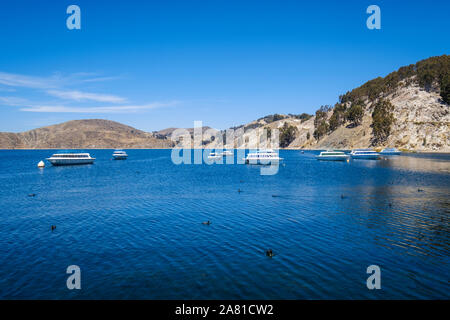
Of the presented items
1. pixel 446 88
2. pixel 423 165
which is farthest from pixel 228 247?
pixel 446 88

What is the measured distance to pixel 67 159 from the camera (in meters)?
121

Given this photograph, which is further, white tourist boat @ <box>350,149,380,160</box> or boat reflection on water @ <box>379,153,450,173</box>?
white tourist boat @ <box>350,149,380,160</box>

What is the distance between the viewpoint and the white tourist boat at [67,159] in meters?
118

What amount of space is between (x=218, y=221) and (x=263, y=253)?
1043 cm

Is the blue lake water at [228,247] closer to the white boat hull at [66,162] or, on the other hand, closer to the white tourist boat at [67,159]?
the white boat hull at [66,162]

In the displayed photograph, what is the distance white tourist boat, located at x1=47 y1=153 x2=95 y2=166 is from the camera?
118m

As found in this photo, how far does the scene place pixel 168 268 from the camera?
19578mm

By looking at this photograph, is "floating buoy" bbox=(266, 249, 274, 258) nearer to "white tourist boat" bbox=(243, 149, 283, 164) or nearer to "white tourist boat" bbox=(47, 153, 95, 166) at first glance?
"white tourist boat" bbox=(243, 149, 283, 164)

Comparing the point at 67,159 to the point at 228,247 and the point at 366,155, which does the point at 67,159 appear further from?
the point at 366,155

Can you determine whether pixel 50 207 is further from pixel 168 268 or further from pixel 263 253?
pixel 263 253

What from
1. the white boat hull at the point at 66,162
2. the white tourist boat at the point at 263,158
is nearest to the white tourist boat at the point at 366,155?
the white tourist boat at the point at 263,158

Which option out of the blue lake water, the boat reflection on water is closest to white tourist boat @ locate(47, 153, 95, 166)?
the blue lake water
